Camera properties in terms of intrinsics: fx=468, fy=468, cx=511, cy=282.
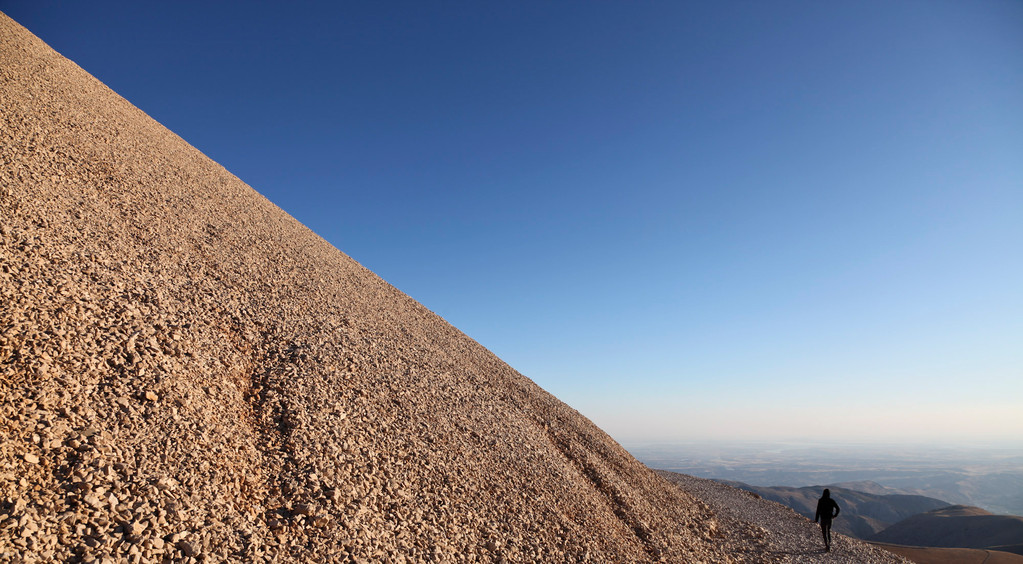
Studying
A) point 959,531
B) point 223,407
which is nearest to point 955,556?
point 223,407

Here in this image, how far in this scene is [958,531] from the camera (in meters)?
44.6

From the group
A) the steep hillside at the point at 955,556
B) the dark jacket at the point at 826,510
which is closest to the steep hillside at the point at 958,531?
the steep hillside at the point at 955,556

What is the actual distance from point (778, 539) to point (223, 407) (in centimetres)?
1673

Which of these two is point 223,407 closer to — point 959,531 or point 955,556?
point 955,556

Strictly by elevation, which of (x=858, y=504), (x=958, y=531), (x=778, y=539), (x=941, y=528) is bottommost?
(x=858, y=504)

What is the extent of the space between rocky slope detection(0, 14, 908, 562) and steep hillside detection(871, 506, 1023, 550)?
147ft

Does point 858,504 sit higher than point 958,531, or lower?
lower

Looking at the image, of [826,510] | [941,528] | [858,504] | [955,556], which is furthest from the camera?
[858,504]

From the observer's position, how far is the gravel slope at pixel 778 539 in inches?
535

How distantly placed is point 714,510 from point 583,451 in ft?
21.3

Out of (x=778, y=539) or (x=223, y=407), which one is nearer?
(x=223, y=407)

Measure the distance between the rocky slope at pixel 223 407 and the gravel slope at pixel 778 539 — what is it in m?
0.43

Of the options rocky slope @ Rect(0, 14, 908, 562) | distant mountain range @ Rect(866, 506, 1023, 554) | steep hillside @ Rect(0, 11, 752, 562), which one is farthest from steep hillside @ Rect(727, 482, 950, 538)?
steep hillside @ Rect(0, 11, 752, 562)

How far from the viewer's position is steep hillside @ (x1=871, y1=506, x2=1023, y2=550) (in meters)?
39.8
